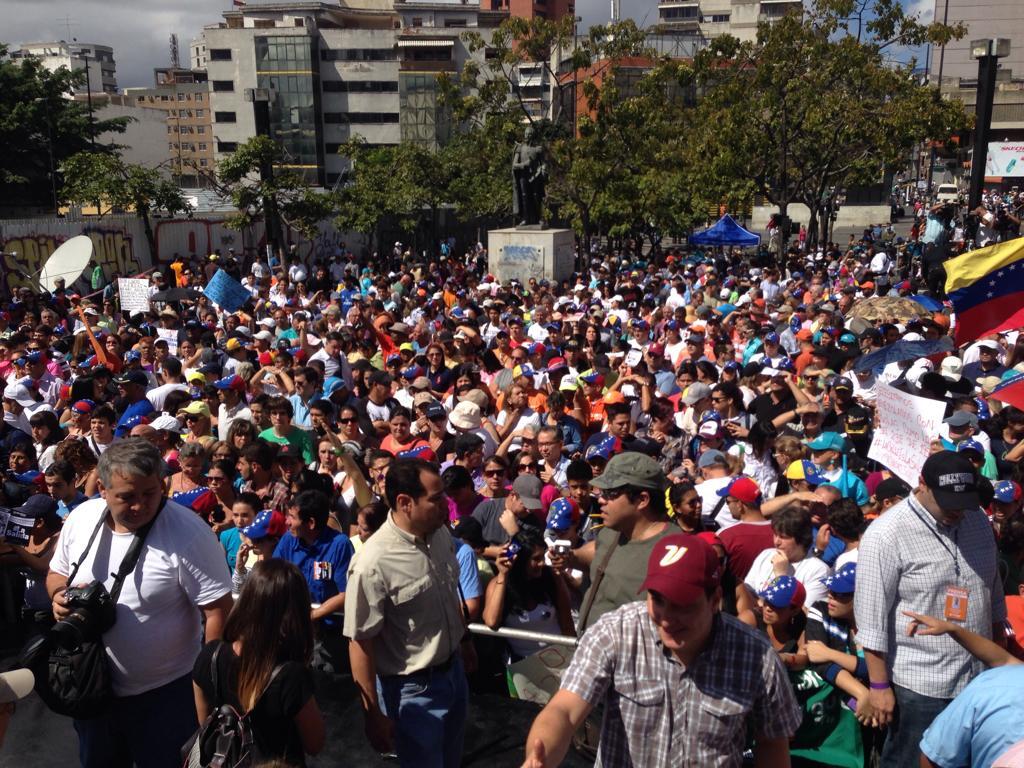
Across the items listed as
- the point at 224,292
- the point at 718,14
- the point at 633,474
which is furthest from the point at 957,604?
the point at 718,14

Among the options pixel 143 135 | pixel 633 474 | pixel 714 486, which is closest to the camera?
pixel 633 474

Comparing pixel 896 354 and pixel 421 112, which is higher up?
pixel 421 112

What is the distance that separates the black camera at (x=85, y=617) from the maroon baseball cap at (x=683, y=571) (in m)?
2.00

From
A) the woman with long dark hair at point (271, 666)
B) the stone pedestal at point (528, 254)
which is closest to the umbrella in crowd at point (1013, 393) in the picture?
the woman with long dark hair at point (271, 666)

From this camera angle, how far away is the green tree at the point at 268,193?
25328 millimetres

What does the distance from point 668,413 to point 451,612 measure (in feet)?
14.5

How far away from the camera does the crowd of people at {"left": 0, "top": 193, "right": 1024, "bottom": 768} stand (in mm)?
2607

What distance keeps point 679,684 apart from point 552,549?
1274mm

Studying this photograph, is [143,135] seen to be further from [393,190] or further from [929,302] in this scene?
[929,302]

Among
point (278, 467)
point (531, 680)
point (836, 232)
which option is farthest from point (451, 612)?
point (836, 232)

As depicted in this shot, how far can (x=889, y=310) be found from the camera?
12.6 meters

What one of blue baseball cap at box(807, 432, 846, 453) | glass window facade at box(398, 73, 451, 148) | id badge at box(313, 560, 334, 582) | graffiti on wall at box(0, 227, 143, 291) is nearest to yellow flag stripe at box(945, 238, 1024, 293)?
blue baseball cap at box(807, 432, 846, 453)

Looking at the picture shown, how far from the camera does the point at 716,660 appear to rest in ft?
8.21

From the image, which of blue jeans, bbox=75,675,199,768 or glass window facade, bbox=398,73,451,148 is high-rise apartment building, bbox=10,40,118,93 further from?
blue jeans, bbox=75,675,199,768
